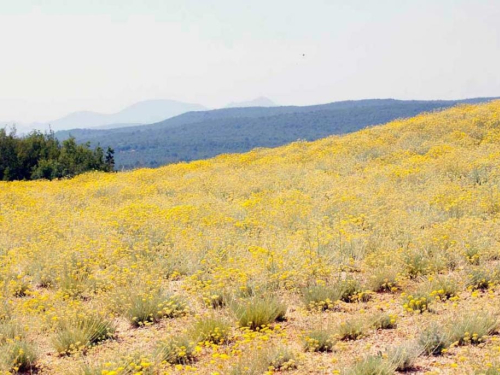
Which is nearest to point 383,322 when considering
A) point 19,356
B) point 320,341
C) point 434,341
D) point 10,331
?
point 434,341

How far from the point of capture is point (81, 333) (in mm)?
4574

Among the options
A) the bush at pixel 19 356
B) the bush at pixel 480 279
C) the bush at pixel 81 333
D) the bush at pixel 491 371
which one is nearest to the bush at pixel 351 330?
the bush at pixel 491 371

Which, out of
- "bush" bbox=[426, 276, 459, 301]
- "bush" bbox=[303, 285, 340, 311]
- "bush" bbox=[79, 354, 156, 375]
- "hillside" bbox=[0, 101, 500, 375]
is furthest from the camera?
"bush" bbox=[303, 285, 340, 311]

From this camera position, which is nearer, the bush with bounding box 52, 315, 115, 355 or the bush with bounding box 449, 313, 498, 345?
the bush with bounding box 449, 313, 498, 345

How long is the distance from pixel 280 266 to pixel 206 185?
27.4ft

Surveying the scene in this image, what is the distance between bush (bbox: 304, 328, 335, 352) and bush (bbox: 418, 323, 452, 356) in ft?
2.68

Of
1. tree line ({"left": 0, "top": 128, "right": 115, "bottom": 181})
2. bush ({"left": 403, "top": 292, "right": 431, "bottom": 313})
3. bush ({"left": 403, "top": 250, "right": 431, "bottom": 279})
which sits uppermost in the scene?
tree line ({"left": 0, "top": 128, "right": 115, "bottom": 181})

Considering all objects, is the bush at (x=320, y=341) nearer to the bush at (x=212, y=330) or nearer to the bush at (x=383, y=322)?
the bush at (x=383, y=322)

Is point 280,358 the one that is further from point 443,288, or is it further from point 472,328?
point 443,288

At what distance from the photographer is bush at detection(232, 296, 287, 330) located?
4816 millimetres

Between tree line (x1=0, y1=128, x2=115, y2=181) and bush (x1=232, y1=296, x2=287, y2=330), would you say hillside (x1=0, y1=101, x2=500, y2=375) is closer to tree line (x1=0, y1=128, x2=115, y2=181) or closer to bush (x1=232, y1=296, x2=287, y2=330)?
bush (x1=232, y1=296, x2=287, y2=330)

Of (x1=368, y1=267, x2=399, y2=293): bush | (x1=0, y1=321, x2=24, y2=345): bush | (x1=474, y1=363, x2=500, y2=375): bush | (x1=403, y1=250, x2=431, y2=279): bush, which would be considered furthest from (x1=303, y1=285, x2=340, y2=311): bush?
(x1=0, y1=321, x2=24, y2=345): bush

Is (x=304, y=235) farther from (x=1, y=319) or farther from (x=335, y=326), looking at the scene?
(x=1, y=319)

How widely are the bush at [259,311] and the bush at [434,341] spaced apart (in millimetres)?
1525
